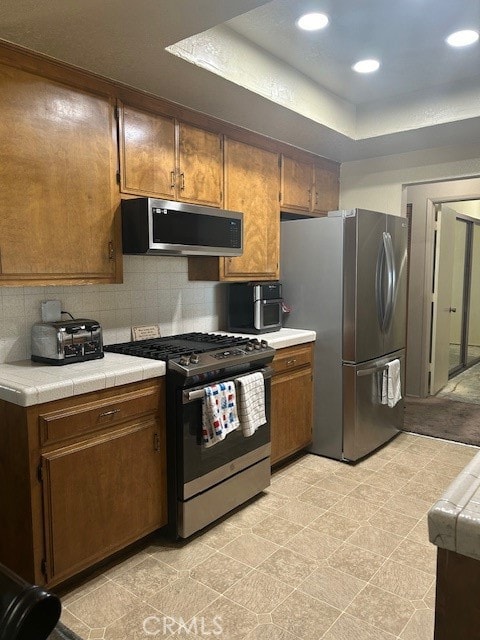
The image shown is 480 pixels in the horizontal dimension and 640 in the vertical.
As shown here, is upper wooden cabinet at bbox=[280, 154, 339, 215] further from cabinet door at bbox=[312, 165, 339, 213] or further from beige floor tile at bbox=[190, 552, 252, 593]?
beige floor tile at bbox=[190, 552, 252, 593]

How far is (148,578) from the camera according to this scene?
6.88 feet

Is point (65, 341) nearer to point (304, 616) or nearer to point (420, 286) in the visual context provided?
point (304, 616)

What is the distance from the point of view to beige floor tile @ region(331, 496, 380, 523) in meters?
2.62

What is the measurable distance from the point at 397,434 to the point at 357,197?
6.68 feet

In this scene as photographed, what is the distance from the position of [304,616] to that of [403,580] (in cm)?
51

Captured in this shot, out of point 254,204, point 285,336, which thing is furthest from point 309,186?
point 285,336

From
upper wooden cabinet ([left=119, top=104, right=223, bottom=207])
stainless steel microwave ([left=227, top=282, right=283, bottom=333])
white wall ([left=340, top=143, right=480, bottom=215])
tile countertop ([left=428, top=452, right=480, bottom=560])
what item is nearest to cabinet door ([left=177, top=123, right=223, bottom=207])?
upper wooden cabinet ([left=119, top=104, right=223, bottom=207])

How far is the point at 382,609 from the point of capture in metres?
1.91

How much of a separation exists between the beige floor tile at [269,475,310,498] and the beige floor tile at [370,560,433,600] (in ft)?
2.60

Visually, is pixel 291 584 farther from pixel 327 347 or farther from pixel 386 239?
pixel 386 239

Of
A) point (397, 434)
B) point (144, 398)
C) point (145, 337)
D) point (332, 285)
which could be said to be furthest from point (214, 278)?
point (397, 434)

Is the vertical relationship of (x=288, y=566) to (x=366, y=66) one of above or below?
below

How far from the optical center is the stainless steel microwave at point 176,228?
7.93ft

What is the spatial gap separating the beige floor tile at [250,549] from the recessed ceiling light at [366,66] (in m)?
Answer: 2.70
